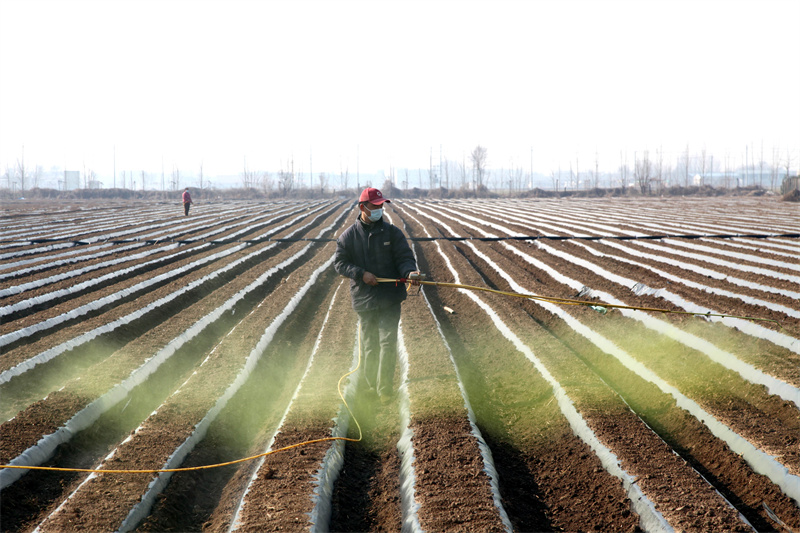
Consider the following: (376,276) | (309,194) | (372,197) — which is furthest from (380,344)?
(309,194)

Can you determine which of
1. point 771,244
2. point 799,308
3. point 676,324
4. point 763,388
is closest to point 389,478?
point 763,388

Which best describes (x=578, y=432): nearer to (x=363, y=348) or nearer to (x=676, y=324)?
(x=363, y=348)

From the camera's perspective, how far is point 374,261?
212 inches

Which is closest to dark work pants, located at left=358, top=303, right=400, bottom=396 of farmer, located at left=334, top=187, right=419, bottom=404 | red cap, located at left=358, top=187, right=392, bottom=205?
farmer, located at left=334, top=187, right=419, bottom=404

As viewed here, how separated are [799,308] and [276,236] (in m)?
15.6

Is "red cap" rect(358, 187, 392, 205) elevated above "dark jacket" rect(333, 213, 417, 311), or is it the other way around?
"red cap" rect(358, 187, 392, 205)

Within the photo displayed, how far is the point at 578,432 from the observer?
4.43 meters

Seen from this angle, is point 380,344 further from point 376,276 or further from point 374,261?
point 374,261

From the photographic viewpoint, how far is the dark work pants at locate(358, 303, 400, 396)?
5352 mm

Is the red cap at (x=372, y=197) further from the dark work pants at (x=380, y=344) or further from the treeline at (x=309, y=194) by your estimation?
the treeline at (x=309, y=194)

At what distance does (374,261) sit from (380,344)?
0.82m

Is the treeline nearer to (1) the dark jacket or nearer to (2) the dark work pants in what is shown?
(1) the dark jacket

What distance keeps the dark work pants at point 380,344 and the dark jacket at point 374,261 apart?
0.39 feet

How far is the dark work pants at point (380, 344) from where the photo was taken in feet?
17.6
